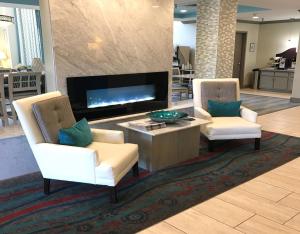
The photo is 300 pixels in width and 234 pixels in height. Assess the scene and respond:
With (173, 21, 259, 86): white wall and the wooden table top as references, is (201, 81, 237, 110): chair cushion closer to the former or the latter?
the wooden table top

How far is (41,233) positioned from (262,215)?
1798 mm

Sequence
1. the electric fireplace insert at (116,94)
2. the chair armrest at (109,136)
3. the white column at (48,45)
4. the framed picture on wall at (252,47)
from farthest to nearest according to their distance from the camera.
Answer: the framed picture on wall at (252,47)
the electric fireplace insert at (116,94)
the white column at (48,45)
the chair armrest at (109,136)

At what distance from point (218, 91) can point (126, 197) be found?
247 centimetres

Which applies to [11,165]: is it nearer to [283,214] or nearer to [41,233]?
[41,233]

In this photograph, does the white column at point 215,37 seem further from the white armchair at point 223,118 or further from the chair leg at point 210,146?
the chair leg at point 210,146

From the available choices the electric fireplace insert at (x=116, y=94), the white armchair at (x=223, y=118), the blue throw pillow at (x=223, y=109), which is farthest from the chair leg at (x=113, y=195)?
the blue throw pillow at (x=223, y=109)

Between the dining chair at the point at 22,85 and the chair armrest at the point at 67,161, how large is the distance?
69.1 inches

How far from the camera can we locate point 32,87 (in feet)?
14.6

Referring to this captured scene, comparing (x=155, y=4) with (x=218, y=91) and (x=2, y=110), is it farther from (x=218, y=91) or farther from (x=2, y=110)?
(x=2, y=110)

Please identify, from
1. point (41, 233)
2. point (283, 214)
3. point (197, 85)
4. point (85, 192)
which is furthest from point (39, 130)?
point (197, 85)

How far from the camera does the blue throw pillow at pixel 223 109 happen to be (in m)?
4.34

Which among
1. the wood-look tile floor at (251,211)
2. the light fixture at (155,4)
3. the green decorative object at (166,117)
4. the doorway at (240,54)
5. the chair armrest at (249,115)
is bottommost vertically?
the wood-look tile floor at (251,211)

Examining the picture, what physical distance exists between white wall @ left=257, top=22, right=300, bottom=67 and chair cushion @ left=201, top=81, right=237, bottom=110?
6920 millimetres

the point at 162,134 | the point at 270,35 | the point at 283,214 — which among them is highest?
the point at 270,35
